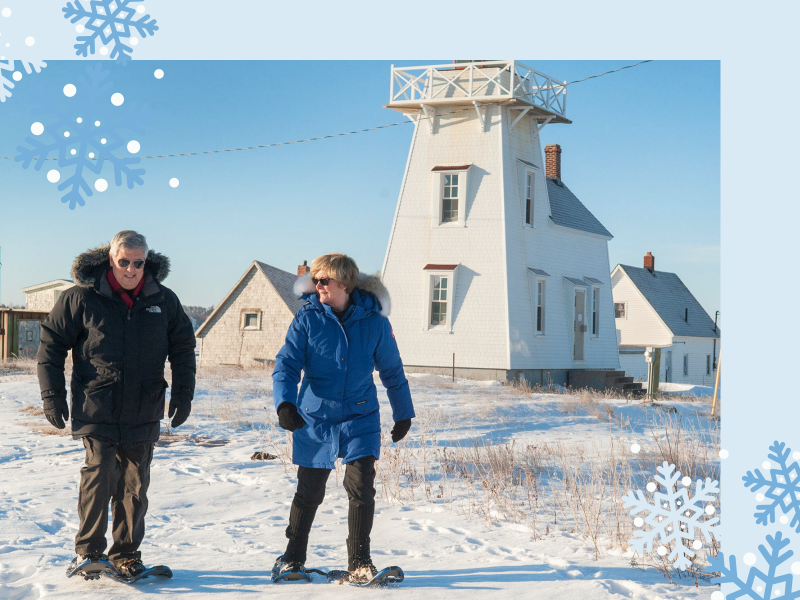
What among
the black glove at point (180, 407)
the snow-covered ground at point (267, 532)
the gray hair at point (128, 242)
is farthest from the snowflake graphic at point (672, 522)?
the gray hair at point (128, 242)

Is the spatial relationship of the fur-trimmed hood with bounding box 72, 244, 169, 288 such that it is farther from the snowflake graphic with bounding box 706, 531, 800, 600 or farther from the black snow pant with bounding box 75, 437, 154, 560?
the snowflake graphic with bounding box 706, 531, 800, 600

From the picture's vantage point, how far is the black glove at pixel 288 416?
13.2 ft

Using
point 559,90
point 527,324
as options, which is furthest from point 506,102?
point 527,324

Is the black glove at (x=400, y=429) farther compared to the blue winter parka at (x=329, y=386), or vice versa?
the black glove at (x=400, y=429)

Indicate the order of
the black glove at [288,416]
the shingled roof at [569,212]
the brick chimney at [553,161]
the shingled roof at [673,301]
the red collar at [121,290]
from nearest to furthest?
the black glove at [288,416] → the red collar at [121,290] → the shingled roof at [569,212] → the brick chimney at [553,161] → the shingled roof at [673,301]

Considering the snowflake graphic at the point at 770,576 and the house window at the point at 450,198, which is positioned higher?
the house window at the point at 450,198

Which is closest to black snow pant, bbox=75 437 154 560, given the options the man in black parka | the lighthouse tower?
the man in black parka

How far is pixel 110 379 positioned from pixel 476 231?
52.0ft

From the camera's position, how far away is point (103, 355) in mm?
4145

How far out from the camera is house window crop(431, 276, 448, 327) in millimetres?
19719

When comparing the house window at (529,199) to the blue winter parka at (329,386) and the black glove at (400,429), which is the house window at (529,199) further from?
the blue winter parka at (329,386)

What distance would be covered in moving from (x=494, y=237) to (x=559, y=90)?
4.68 meters

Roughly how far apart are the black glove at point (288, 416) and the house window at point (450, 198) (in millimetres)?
16072

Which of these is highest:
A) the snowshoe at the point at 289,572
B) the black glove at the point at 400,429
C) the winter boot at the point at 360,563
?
the black glove at the point at 400,429
